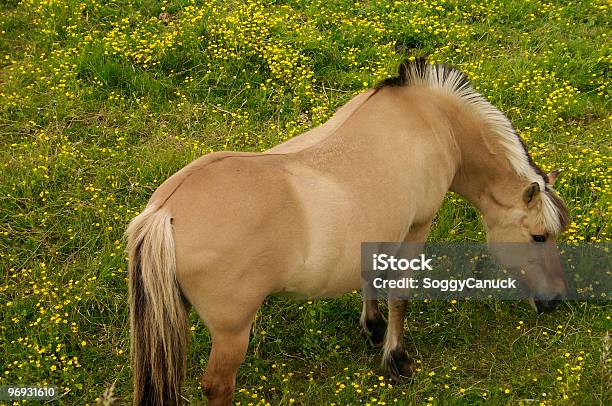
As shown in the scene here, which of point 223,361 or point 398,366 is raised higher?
point 223,361

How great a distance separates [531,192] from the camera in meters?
4.54

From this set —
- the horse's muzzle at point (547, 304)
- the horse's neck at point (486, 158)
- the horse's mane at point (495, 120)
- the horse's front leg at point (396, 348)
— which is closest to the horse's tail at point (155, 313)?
the horse's front leg at point (396, 348)

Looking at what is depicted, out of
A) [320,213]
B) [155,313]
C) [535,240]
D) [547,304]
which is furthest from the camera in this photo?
[547,304]

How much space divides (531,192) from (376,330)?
1.48 meters

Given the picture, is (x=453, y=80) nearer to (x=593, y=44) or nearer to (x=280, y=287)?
(x=280, y=287)

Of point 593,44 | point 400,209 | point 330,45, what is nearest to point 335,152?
point 400,209

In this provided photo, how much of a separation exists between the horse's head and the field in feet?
1.47

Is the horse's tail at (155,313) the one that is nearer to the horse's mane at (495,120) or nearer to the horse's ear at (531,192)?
the horse's mane at (495,120)

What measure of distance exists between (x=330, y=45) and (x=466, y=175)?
2.82 m

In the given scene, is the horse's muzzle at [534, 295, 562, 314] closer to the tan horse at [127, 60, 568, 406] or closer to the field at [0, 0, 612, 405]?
the tan horse at [127, 60, 568, 406]

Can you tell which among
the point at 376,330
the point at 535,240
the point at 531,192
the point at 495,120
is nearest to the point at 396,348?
the point at 376,330

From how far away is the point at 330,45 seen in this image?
7176mm

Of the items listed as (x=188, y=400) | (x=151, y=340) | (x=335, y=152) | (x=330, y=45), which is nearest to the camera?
(x=151, y=340)

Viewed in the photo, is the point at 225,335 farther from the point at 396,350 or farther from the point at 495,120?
the point at 495,120
